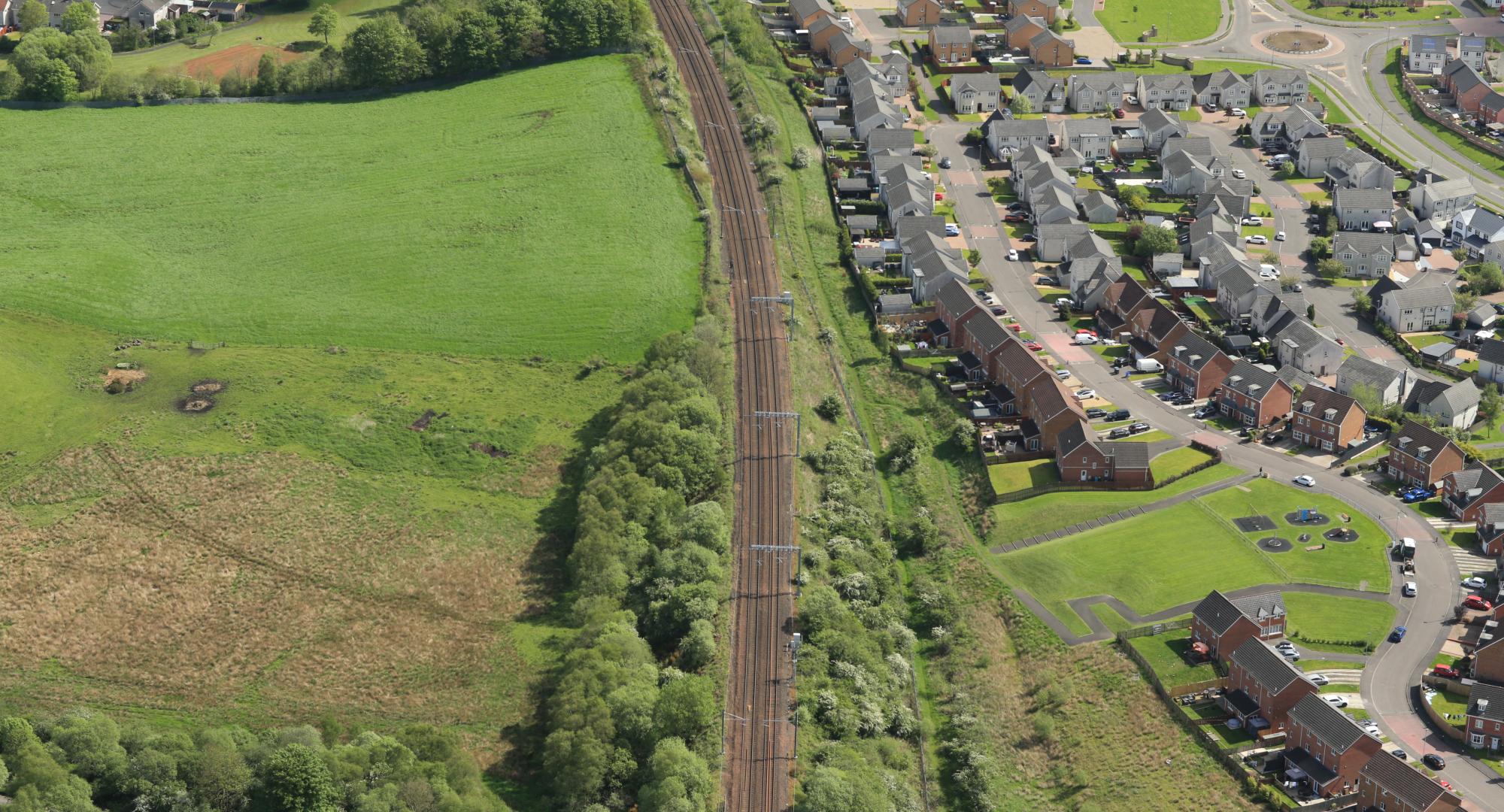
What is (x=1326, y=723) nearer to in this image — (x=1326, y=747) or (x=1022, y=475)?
(x=1326, y=747)

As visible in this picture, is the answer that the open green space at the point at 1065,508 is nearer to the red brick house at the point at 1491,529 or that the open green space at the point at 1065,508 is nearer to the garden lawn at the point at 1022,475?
the garden lawn at the point at 1022,475

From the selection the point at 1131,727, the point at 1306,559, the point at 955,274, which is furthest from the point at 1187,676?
the point at 955,274

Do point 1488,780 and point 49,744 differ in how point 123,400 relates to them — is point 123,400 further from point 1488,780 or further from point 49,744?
point 1488,780

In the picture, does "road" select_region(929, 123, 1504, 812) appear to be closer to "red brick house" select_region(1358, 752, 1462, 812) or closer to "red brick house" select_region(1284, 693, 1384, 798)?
"red brick house" select_region(1358, 752, 1462, 812)

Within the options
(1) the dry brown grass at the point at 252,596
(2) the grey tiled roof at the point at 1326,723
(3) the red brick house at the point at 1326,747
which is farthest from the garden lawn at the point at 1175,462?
(1) the dry brown grass at the point at 252,596

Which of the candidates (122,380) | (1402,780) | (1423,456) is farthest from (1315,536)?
(122,380)

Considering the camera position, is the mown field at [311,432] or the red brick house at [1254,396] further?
the red brick house at [1254,396]

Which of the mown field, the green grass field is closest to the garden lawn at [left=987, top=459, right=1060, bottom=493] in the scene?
the green grass field

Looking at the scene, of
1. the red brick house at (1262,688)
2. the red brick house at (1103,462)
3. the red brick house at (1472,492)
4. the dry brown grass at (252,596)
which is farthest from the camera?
the red brick house at (1103,462)
